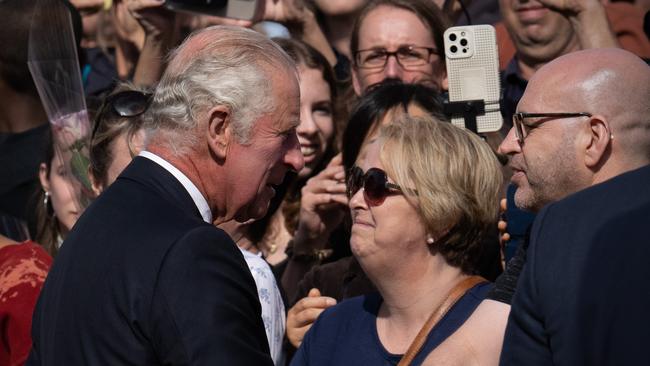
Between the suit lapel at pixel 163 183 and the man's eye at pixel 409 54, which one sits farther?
the man's eye at pixel 409 54

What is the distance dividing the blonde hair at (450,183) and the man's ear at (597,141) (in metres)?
0.81

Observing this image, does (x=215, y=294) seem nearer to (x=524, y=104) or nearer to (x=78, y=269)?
(x=78, y=269)

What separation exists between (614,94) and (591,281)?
2.86 ft

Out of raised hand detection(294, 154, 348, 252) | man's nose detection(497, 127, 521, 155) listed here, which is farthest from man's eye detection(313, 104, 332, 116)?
man's nose detection(497, 127, 521, 155)

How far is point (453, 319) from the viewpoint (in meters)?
3.74

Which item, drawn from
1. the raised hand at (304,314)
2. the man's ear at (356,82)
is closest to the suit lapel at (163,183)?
the raised hand at (304,314)

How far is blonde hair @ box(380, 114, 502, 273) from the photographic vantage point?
389cm

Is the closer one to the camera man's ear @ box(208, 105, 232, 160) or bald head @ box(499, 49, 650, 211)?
man's ear @ box(208, 105, 232, 160)

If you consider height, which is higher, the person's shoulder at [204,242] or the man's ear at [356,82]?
the person's shoulder at [204,242]

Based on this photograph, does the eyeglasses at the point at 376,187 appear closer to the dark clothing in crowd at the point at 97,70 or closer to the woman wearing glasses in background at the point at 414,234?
the woman wearing glasses in background at the point at 414,234

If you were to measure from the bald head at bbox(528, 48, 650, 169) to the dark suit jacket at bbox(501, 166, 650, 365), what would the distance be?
2.06 ft

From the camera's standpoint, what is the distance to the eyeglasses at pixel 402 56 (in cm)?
541

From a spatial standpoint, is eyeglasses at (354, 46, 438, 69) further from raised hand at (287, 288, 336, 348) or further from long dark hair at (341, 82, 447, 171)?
raised hand at (287, 288, 336, 348)

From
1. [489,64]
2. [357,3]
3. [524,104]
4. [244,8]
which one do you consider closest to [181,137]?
[524,104]
